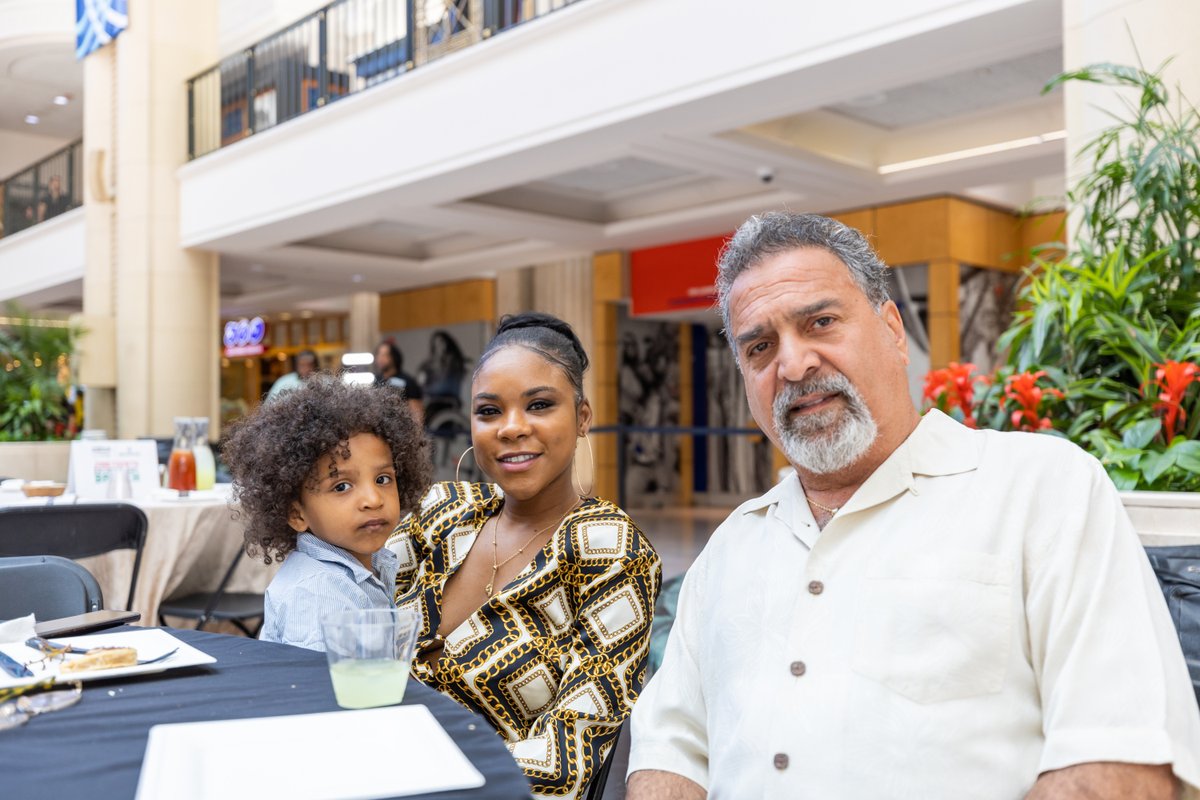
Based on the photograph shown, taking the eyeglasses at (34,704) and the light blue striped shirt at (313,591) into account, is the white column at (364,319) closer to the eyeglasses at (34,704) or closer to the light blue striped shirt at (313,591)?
the light blue striped shirt at (313,591)

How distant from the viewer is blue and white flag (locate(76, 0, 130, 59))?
11.1 m

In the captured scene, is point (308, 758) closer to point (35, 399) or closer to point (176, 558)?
point (176, 558)

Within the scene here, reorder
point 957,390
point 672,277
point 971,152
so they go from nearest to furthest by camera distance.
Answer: point 957,390
point 971,152
point 672,277

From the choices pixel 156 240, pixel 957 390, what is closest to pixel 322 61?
pixel 156 240

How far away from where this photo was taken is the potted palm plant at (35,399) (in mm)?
8898

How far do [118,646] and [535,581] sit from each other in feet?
1.91

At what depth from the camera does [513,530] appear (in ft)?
5.70

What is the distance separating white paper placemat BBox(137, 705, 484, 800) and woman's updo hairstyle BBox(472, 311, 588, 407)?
0.80 m

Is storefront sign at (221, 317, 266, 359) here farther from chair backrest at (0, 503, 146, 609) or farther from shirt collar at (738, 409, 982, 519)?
shirt collar at (738, 409, 982, 519)

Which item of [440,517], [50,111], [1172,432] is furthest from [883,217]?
[50,111]

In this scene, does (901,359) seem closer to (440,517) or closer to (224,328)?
(440,517)

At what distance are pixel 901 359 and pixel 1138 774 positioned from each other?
586mm

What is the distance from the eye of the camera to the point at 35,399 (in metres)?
9.70

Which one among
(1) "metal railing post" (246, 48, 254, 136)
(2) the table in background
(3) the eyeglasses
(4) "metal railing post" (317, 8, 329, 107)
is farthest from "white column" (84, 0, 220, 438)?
(3) the eyeglasses
